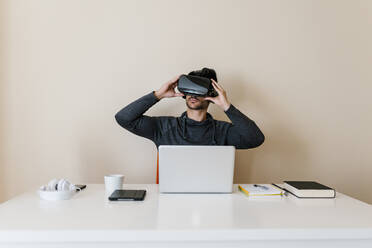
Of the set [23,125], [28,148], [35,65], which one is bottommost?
[28,148]

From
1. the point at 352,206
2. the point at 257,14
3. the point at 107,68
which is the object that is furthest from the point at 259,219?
the point at 257,14

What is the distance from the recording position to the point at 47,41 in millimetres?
2158

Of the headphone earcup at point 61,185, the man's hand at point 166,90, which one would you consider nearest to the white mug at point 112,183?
the headphone earcup at point 61,185

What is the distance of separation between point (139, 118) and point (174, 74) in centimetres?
53

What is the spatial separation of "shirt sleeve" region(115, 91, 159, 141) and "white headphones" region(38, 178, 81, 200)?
0.74m

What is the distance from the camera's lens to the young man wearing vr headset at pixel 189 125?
6.06 ft

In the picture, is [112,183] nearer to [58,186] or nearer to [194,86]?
[58,186]

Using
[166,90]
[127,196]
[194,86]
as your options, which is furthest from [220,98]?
[127,196]

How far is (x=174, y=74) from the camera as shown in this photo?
225 centimetres

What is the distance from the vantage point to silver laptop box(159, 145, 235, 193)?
47.7 inches

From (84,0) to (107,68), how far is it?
56cm

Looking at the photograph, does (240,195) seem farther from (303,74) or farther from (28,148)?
(28,148)

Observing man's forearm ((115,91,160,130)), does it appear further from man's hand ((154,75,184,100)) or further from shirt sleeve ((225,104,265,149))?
shirt sleeve ((225,104,265,149))

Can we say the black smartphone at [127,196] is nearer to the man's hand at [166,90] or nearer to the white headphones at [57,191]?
the white headphones at [57,191]
